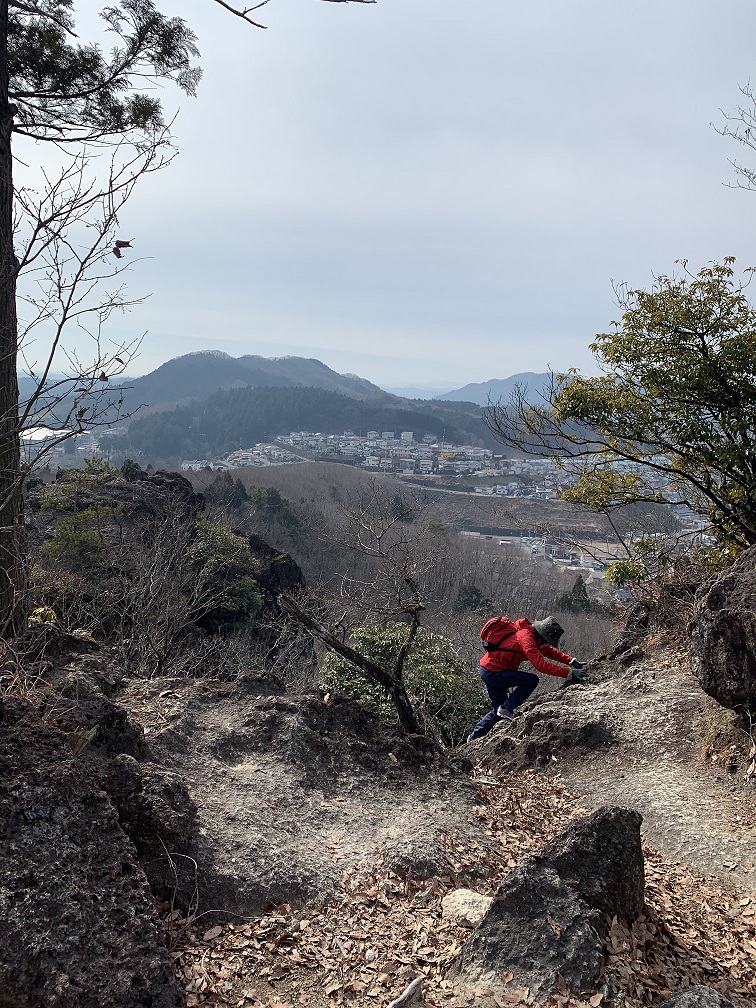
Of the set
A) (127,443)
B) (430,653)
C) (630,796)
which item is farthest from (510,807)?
(127,443)

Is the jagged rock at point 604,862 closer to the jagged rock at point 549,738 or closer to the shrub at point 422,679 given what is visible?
the jagged rock at point 549,738

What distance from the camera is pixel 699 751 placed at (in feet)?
Answer: 19.4

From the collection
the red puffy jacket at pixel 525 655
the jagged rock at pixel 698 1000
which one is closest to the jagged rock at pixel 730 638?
the red puffy jacket at pixel 525 655

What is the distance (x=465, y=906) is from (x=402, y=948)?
0.45 meters

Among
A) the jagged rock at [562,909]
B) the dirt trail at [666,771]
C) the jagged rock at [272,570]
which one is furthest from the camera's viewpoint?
the jagged rock at [272,570]

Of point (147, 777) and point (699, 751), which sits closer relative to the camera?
point (147, 777)

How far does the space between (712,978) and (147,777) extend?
10.0 feet

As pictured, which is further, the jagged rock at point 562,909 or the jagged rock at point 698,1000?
the jagged rock at point 562,909

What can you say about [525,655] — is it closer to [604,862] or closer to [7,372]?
[604,862]

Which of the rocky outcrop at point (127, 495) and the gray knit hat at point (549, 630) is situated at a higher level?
the rocky outcrop at point (127, 495)

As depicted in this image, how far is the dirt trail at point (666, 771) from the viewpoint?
470cm

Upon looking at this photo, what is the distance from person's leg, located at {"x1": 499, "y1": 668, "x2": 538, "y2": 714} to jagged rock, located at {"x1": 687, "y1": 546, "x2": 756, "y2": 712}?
225 cm

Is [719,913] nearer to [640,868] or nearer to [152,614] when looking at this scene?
[640,868]

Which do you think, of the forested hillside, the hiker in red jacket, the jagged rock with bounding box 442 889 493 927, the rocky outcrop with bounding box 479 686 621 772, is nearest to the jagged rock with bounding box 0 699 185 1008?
the jagged rock with bounding box 442 889 493 927
